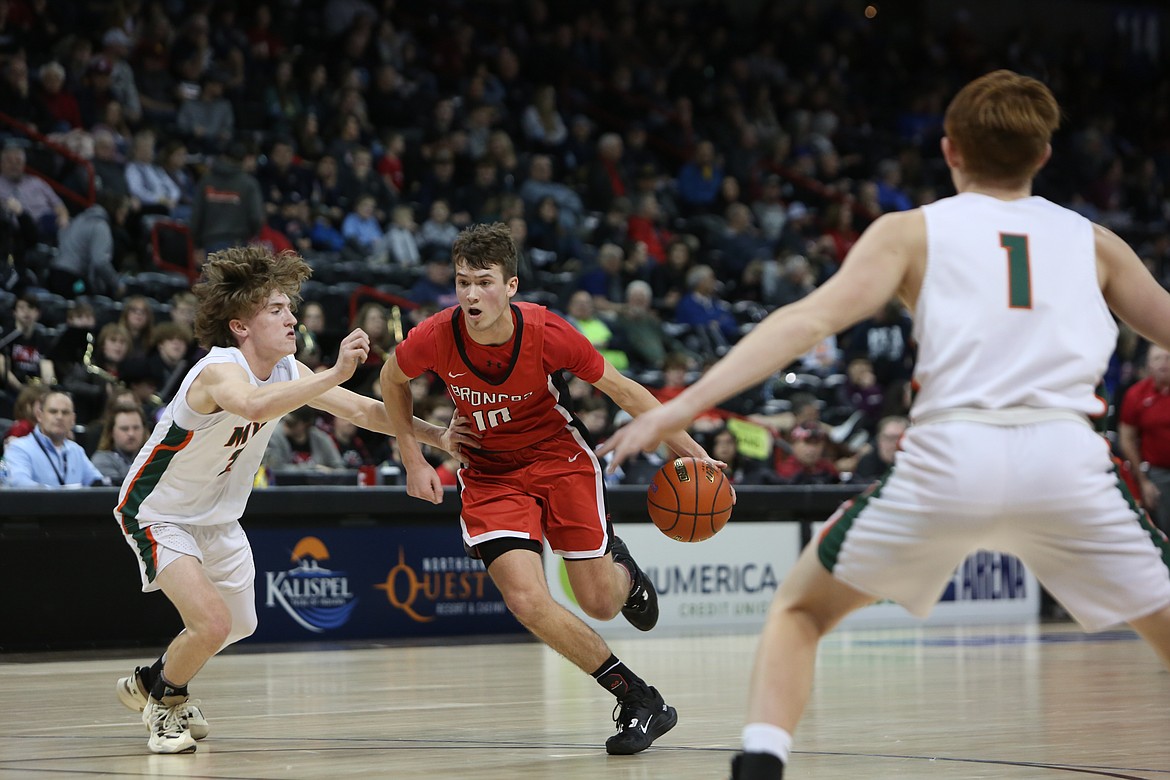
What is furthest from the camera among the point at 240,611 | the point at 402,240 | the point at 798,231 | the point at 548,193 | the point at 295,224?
the point at 798,231

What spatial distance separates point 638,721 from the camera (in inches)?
224

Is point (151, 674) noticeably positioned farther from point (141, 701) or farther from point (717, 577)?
point (717, 577)

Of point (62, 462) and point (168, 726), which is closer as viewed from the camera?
point (168, 726)

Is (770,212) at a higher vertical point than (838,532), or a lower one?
higher

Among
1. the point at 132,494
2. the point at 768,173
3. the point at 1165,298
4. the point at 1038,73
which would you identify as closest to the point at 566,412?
the point at 132,494

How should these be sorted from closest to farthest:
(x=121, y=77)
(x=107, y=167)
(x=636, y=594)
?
(x=636, y=594) → (x=107, y=167) → (x=121, y=77)

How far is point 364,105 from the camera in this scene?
17891 millimetres

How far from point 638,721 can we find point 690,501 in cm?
137

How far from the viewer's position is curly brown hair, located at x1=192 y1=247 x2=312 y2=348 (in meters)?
6.02

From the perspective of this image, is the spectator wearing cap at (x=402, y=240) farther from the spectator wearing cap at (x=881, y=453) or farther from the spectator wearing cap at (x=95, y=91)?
the spectator wearing cap at (x=881, y=453)

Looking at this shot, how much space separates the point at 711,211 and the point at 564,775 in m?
15.6

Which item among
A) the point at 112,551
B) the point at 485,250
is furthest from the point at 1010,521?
the point at 112,551

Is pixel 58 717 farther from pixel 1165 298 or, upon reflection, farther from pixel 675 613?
pixel 675 613

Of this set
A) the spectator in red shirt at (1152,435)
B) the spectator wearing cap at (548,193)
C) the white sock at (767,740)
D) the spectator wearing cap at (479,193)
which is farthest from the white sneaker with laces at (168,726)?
the spectator wearing cap at (548,193)
